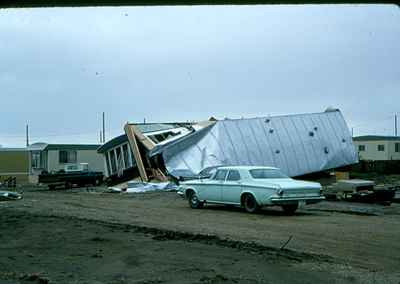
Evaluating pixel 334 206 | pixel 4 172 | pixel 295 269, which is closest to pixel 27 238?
pixel 295 269

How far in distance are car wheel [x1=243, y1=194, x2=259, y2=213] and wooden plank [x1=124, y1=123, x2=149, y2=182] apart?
67.7ft

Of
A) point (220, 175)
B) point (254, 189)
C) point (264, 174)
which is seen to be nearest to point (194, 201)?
point (220, 175)

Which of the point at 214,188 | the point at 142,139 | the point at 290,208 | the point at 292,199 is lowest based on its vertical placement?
the point at 290,208

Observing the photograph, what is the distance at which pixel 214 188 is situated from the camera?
22.1m

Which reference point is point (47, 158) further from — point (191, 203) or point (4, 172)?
point (191, 203)

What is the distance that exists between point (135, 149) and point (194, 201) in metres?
19.1

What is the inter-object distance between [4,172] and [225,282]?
60.5 meters

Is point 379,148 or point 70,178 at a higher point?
point 379,148

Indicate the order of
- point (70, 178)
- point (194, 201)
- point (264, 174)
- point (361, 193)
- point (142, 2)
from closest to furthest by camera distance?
point (142, 2) → point (264, 174) → point (194, 201) → point (361, 193) → point (70, 178)

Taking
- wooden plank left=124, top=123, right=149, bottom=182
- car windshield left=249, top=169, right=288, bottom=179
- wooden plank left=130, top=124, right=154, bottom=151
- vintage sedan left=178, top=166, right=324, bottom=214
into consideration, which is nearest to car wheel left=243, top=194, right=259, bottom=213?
vintage sedan left=178, top=166, right=324, bottom=214

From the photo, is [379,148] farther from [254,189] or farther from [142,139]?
[254,189]

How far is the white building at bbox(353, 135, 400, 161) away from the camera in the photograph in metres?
77.5

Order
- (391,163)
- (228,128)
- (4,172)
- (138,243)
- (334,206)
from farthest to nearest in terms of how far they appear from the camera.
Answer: (4,172), (391,163), (228,128), (334,206), (138,243)

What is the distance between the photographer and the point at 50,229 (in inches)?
638
